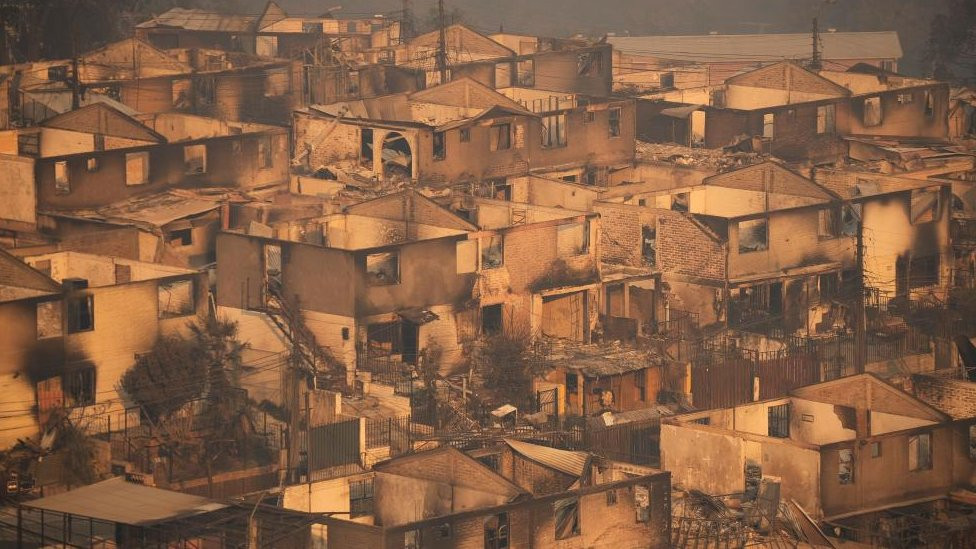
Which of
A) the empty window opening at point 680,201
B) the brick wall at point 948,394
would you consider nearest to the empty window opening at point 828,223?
the empty window opening at point 680,201

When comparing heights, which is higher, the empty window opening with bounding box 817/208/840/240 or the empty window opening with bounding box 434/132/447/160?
the empty window opening with bounding box 434/132/447/160

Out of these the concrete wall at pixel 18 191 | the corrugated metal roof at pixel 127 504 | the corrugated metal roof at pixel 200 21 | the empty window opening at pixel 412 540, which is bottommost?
the empty window opening at pixel 412 540

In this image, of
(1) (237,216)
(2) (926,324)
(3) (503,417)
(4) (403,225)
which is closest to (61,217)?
(1) (237,216)

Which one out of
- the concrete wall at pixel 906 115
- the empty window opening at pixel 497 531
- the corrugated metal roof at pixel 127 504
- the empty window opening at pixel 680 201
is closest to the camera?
the corrugated metal roof at pixel 127 504

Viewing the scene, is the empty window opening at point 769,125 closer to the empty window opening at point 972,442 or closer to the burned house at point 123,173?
the burned house at point 123,173

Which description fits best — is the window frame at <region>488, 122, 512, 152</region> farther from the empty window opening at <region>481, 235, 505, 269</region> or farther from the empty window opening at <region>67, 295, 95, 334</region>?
Answer: the empty window opening at <region>67, 295, 95, 334</region>

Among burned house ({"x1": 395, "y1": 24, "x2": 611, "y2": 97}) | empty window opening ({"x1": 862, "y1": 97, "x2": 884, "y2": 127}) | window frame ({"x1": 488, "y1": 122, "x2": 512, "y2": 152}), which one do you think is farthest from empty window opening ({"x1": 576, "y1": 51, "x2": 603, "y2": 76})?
window frame ({"x1": 488, "y1": 122, "x2": 512, "y2": 152})

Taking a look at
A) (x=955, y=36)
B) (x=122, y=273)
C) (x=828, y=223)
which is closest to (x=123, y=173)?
(x=122, y=273)
